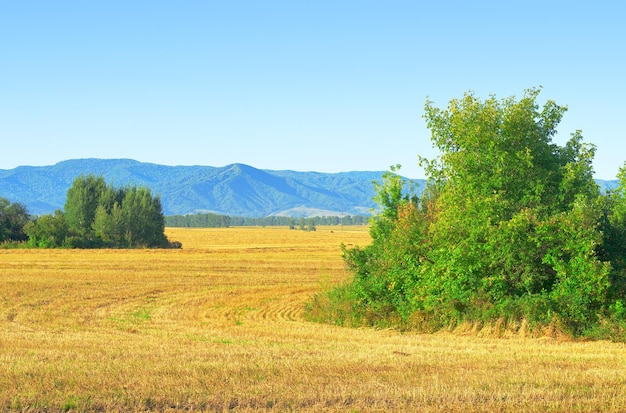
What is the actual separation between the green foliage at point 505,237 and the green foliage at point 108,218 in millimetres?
57029

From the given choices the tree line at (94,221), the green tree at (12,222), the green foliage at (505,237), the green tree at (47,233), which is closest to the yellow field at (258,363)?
the green foliage at (505,237)

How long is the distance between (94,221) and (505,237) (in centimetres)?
6892

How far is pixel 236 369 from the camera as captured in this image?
13.8 metres

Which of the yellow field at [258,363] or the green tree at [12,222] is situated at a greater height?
the green tree at [12,222]

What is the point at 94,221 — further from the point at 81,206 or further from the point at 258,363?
the point at 258,363

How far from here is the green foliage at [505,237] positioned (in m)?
20.8

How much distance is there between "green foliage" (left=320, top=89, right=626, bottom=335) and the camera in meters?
20.8

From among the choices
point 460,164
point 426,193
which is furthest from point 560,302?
point 426,193

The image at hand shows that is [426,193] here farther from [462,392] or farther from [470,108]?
[462,392]

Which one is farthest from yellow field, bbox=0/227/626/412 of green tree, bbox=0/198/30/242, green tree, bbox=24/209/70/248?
green tree, bbox=0/198/30/242

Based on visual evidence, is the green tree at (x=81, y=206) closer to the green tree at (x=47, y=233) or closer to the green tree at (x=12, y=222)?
the green tree at (x=12, y=222)

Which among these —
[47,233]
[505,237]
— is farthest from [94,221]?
[505,237]

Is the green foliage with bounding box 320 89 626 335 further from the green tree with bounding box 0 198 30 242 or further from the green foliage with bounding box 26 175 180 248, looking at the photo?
the green tree with bounding box 0 198 30 242

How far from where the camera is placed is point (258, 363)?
48.2 ft
